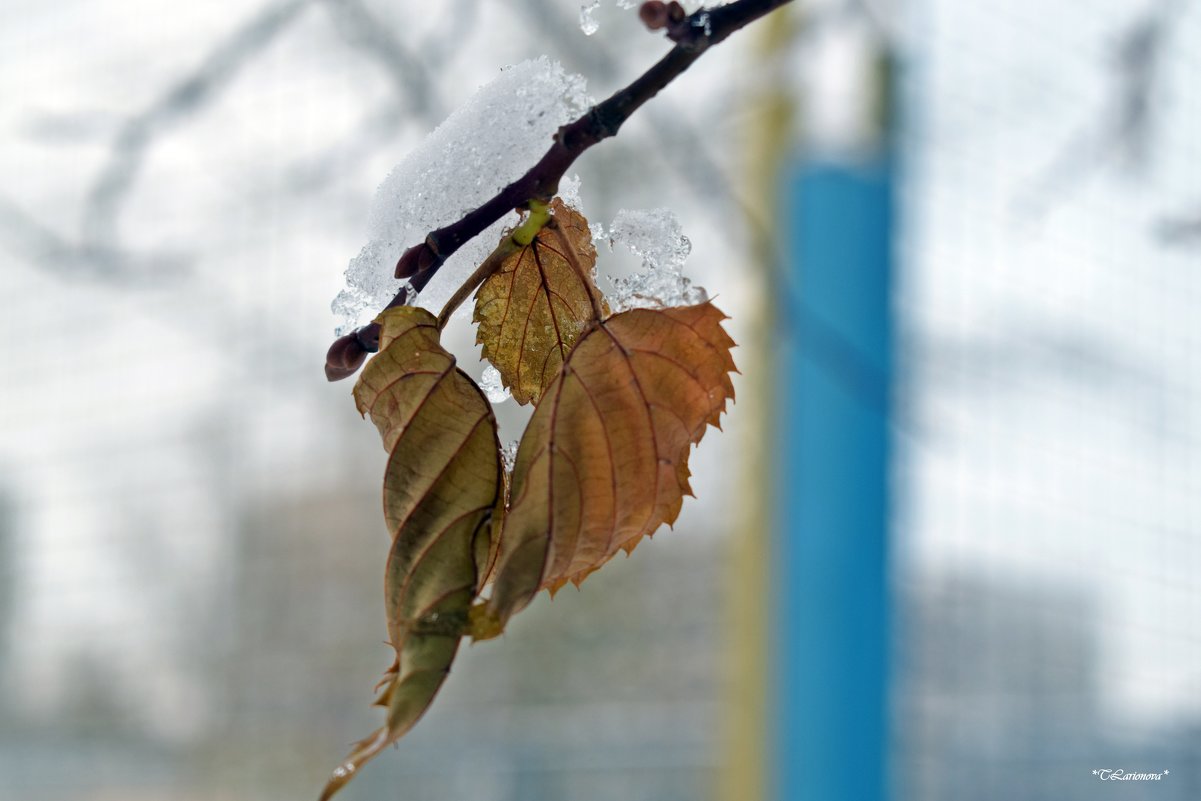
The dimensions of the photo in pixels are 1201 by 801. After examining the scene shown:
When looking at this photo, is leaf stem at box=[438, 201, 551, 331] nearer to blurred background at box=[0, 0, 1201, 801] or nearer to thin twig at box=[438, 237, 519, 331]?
thin twig at box=[438, 237, 519, 331]

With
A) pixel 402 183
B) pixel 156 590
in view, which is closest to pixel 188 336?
pixel 156 590

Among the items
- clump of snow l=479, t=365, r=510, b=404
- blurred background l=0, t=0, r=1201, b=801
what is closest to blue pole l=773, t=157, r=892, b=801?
blurred background l=0, t=0, r=1201, b=801

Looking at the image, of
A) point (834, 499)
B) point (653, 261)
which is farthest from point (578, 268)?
point (834, 499)

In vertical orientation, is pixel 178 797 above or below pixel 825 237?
below

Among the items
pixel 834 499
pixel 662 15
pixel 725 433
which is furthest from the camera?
pixel 725 433

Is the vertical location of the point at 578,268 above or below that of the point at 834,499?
below

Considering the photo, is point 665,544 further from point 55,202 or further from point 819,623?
point 55,202

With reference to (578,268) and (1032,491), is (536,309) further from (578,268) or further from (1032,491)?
(1032,491)
